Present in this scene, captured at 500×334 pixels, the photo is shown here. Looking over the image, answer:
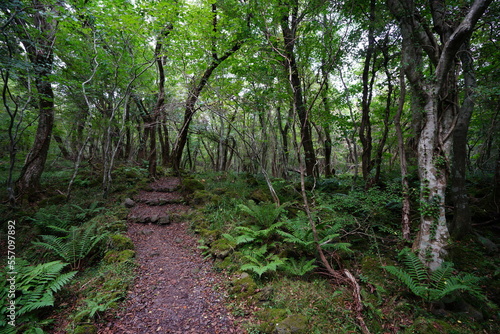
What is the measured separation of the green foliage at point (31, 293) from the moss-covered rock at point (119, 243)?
1315 mm

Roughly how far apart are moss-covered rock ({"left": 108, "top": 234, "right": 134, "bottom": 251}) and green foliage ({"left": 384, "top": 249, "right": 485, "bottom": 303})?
5901 mm

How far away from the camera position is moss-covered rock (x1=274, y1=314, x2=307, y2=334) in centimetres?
282

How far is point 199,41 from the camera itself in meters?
8.19

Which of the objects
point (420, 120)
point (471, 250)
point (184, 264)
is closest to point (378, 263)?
point (471, 250)

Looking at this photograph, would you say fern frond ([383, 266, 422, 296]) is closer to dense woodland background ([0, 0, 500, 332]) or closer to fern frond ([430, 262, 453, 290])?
fern frond ([430, 262, 453, 290])

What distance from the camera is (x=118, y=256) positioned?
184 inches

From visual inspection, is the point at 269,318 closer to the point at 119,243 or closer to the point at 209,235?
the point at 209,235

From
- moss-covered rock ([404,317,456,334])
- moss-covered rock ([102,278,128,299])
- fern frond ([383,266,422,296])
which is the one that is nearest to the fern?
fern frond ([383,266,422,296])

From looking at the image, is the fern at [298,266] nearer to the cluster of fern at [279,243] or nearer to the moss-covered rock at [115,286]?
the cluster of fern at [279,243]

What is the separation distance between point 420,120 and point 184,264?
21.4 feet

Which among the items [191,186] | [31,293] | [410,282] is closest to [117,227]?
[31,293]

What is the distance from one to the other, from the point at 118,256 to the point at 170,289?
165 cm

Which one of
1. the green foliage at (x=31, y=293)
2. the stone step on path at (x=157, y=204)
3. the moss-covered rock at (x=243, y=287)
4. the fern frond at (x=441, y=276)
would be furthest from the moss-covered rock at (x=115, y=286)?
the fern frond at (x=441, y=276)

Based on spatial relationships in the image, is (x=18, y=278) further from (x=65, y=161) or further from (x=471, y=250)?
(x=65, y=161)
